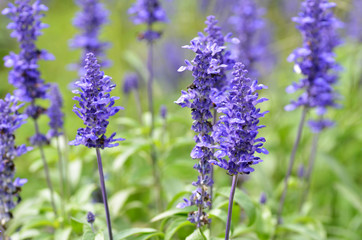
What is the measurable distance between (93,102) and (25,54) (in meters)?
1.85

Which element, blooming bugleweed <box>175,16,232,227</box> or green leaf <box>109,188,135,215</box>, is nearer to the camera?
blooming bugleweed <box>175,16,232,227</box>

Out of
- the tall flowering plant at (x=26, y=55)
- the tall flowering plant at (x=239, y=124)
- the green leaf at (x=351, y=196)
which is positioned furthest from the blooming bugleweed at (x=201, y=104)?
the green leaf at (x=351, y=196)

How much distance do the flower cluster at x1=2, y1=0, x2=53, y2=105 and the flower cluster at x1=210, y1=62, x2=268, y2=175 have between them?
2266mm

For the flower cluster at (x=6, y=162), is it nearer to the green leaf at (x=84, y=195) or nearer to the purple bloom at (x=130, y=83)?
the green leaf at (x=84, y=195)

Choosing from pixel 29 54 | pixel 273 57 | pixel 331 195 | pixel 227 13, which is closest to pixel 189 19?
pixel 227 13

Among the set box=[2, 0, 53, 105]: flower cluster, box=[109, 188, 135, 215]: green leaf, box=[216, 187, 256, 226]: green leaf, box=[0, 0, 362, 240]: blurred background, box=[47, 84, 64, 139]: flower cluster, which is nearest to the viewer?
box=[216, 187, 256, 226]: green leaf

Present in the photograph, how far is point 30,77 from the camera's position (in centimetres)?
436

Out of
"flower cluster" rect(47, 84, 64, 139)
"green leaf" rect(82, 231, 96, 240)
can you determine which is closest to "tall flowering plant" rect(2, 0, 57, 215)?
"flower cluster" rect(47, 84, 64, 139)

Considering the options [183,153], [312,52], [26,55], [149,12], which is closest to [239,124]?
[312,52]

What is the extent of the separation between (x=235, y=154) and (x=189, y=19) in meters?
8.04

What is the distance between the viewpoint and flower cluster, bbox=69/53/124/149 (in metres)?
2.82

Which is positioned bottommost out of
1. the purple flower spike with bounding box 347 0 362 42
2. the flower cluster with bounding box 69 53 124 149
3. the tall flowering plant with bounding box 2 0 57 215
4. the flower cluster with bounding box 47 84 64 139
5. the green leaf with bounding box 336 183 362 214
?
the green leaf with bounding box 336 183 362 214

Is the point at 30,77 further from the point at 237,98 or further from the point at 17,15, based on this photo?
the point at 237,98

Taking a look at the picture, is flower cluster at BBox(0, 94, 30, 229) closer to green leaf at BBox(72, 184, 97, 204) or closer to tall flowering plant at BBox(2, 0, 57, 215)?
tall flowering plant at BBox(2, 0, 57, 215)
